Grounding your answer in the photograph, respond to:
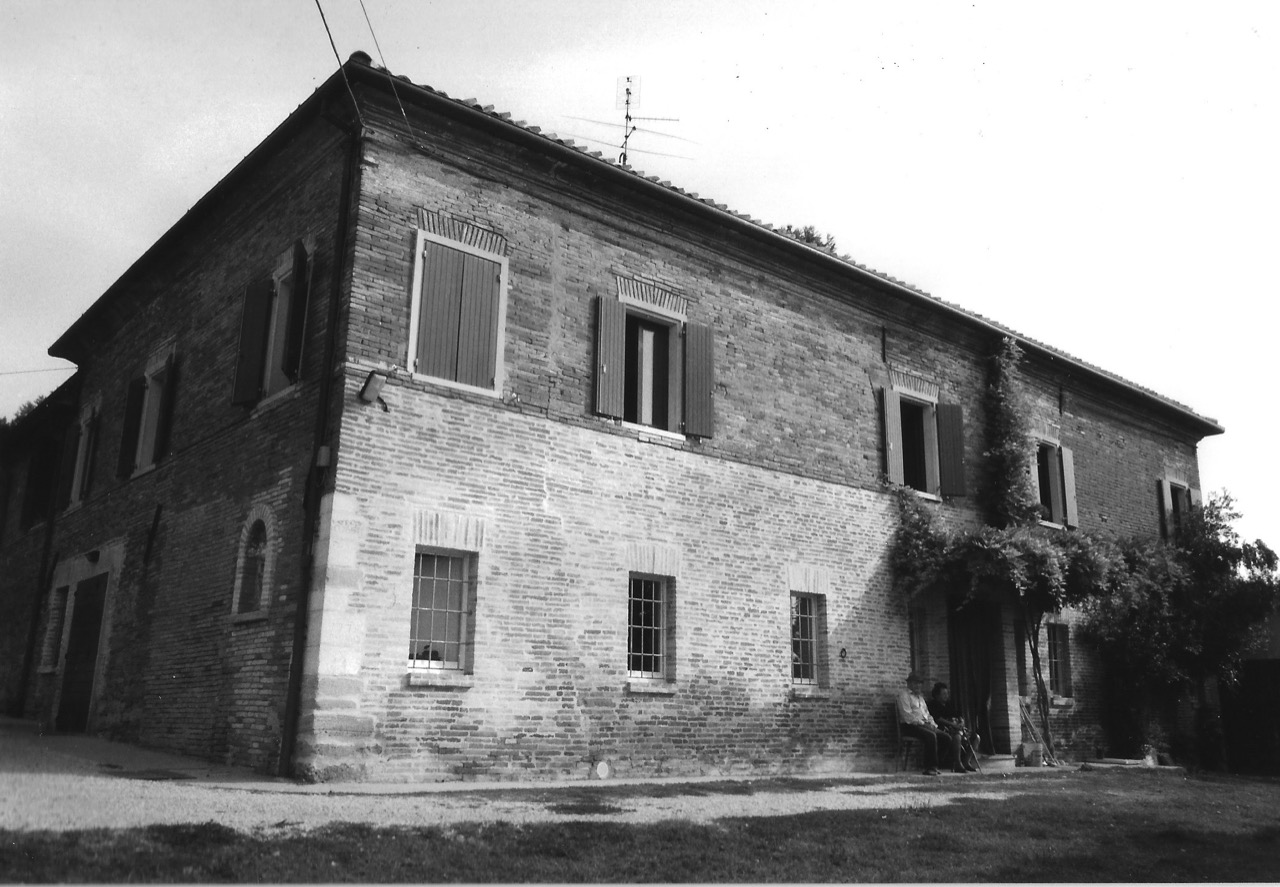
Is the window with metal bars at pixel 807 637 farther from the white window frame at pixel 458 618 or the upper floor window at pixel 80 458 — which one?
the upper floor window at pixel 80 458

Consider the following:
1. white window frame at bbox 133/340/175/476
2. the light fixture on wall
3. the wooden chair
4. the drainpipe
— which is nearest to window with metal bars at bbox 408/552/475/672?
the drainpipe

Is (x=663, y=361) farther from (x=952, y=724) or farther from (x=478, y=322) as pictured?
(x=952, y=724)

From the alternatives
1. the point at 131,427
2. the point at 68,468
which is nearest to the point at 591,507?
A: the point at 131,427

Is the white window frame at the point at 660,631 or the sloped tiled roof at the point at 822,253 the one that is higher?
the sloped tiled roof at the point at 822,253

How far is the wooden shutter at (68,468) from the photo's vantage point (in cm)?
1878

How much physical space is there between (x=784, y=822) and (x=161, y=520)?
9.82 metres

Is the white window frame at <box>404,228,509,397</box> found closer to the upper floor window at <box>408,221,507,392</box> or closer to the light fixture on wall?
the upper floor window at <box>408,221,507,392</box>

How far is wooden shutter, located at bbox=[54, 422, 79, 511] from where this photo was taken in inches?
739

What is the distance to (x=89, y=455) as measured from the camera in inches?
715

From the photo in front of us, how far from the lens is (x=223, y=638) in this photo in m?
11.8

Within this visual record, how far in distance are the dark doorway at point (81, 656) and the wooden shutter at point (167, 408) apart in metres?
2.25

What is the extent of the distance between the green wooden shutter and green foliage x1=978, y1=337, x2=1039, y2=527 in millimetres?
5965

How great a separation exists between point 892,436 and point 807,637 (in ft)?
11.2

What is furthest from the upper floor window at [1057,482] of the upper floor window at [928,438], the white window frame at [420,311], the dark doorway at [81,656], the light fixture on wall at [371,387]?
the dark doorway at [81,656]
